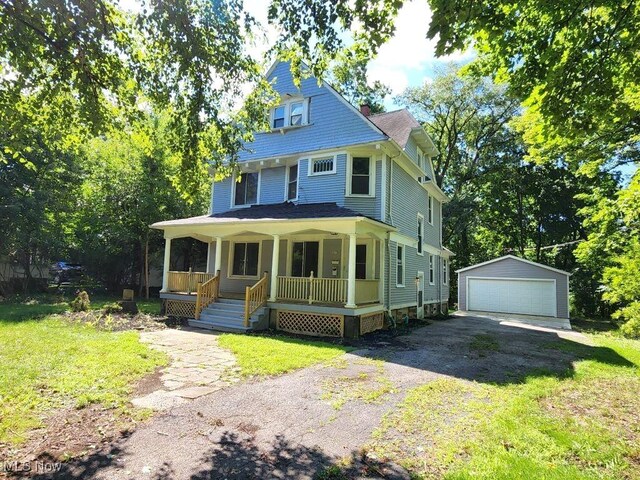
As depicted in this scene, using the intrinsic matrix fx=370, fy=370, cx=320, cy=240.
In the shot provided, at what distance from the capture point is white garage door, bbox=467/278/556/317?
70.7ft

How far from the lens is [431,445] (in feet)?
12.7

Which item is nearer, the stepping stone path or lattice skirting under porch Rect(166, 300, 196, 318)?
the stepping stone path

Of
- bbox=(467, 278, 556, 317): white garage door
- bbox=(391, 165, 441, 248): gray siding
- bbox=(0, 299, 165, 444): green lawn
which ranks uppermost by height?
bbox=(391, 165, 441, 248): gray siding

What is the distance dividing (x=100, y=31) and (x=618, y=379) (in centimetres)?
1106

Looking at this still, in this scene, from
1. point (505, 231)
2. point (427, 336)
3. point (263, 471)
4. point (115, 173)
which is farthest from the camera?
point (505, 231)

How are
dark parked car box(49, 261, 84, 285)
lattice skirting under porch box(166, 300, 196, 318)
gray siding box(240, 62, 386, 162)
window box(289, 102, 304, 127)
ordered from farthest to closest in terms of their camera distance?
1. dark parked car box(49, 261, 84, 285)
2. window box(289, 102, 304, 127)
3. lattice skirting under porch box(166, 300, 196, 318)
4. gray siding box(240, 62, 386, 162)

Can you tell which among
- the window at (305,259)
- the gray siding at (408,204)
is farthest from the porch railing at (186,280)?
the gray siding at (408,204)

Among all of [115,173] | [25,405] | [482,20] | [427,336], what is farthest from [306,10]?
[115,173]

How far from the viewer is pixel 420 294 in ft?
56.8

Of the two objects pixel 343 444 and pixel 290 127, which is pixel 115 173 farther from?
pixel 343 444

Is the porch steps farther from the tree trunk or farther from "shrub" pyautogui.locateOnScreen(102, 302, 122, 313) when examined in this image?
the tree trunk

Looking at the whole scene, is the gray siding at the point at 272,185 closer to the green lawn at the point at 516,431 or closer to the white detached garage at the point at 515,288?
the green lawn at the point at 516,431

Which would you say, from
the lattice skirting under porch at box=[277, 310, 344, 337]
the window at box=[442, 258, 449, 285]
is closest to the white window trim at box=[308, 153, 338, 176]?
the lattice skirting under porch at box=[277, 310, 344, 337]

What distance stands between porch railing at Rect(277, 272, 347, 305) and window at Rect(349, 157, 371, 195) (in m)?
3.50
